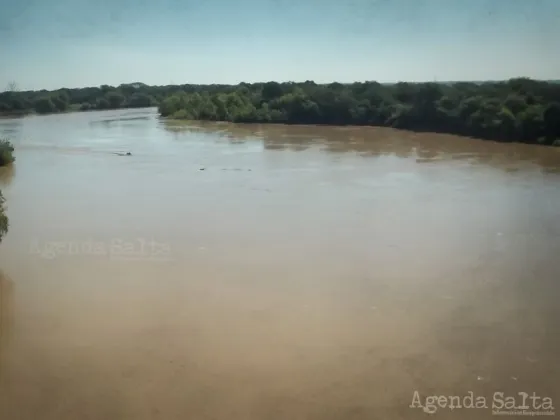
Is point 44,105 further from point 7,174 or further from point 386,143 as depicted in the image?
point 386,143

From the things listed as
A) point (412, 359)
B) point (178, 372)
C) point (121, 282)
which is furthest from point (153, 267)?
point (412, 359)

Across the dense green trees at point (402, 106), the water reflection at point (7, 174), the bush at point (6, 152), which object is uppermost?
the dense green trees at point (402, 106)

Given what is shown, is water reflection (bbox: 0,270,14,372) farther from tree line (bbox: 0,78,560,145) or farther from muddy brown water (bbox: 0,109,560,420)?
tree line (bbox: 0,78,560,145)

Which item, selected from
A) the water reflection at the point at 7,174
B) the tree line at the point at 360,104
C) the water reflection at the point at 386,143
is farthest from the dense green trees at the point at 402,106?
the water reflection at the point at 7,174

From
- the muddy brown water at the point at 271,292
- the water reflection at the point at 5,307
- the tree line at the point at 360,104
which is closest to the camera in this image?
the muddy brown water at the point at 271,292

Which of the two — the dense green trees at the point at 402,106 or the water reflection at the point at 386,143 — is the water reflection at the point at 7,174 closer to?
the water reflection at the point at 386,143

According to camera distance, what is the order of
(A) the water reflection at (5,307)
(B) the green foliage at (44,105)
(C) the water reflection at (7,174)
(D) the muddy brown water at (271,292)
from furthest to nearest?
1. (C) the water reflection at (7,174)
2. (B) the green foliage at (44,105)
3. (A) the water reflection at (5,307)
4. (D) the muddy brown water at (271,292)

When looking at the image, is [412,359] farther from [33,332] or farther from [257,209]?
[257,209]

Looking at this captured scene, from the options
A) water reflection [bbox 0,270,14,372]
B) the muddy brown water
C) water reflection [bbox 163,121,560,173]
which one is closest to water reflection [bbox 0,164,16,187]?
the muddy brown water
